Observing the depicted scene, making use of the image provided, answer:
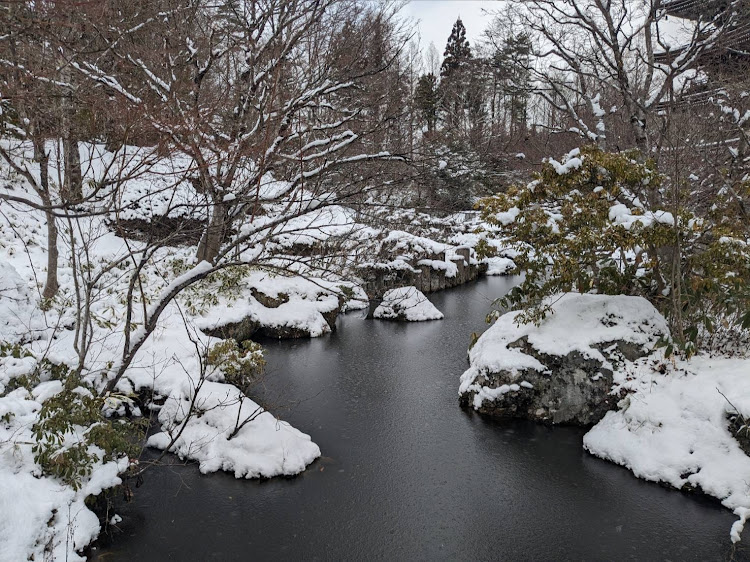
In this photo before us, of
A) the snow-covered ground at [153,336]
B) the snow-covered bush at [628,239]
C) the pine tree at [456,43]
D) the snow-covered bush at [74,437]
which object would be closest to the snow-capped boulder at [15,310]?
the snow-covered ground at [153,336]

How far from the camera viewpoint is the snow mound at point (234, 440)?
21.1 feet

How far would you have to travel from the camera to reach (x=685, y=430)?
6.41 meters

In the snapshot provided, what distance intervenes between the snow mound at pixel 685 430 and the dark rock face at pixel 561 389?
30 cm

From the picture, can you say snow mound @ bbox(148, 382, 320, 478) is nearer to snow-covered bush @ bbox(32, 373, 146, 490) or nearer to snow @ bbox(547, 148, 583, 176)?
snow-covered bush @ bbox(32, 373, 146, 490)

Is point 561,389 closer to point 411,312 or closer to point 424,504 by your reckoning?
point 424,504

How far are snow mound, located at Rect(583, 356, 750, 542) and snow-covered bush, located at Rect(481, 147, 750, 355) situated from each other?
0.63 metres

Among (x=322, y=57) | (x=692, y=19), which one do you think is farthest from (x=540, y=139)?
(x=322, y=57)

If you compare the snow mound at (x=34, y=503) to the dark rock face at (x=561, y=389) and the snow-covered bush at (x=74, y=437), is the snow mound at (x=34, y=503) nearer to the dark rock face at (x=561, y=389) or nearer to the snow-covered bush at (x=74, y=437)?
the snow-covered bush at (x=74, y=437)

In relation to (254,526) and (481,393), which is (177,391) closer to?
(254,526)

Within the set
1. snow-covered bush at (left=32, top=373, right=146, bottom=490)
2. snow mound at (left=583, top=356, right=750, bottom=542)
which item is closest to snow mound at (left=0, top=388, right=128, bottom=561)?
snow-covered bush at (left=32, top=373, right=146, bottom=490)

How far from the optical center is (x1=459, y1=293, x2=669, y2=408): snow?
25.6 ft

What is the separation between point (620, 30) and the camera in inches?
396

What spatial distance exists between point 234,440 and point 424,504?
2816 mm

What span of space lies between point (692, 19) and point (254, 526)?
580 inches
